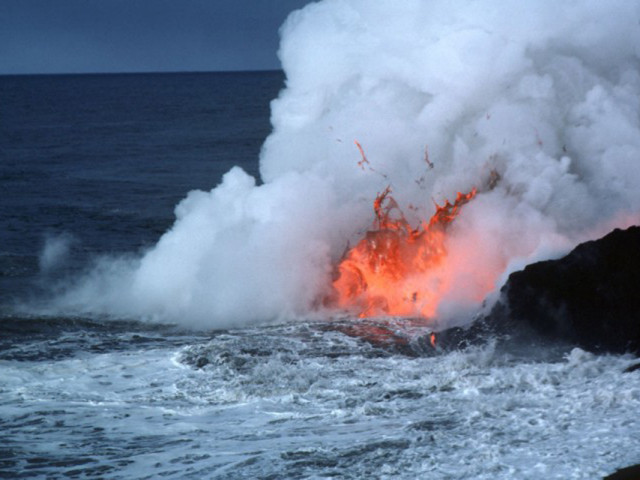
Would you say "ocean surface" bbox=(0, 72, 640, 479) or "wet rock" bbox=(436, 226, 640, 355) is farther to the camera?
"wet rock" bbox=(436, 226, 640, 355)

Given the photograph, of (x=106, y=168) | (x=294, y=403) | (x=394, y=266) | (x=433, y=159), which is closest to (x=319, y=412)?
(x=294, y=403)

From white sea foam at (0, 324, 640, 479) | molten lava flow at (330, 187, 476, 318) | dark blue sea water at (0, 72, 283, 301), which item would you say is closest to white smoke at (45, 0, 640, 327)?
molten lava flow at (330, 187, 476, 318)

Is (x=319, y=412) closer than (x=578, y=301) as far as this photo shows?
Yes

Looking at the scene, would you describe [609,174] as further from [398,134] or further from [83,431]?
[83,431]

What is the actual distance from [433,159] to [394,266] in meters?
2.65

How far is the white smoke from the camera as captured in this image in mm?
17109

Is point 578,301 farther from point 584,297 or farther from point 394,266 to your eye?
point 394,266

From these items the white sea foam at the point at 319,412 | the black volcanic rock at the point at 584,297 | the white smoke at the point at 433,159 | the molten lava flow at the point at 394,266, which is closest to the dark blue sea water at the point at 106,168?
the white smoke at the point at 433,159

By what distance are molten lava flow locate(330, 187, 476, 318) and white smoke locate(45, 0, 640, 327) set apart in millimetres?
414

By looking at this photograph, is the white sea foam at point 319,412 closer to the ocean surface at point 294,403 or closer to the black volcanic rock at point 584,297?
the ocean surface at point 294,403

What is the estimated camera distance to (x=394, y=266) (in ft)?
59.5

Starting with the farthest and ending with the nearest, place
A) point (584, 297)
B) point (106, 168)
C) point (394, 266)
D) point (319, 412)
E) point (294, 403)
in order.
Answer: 1. point (106, 168)
2. point (394, 266)
3. point (584, 297)
4. point (294, 403)
5. point (319, 412)

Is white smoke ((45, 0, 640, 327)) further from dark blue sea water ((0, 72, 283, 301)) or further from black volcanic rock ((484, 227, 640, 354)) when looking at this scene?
dark blue sea water ((0, 72, 283, 301))

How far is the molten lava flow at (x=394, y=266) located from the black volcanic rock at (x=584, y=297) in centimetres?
288
